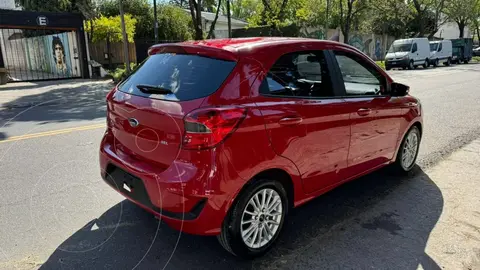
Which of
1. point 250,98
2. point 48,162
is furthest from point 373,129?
point 48,162

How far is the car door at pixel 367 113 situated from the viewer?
3.80m

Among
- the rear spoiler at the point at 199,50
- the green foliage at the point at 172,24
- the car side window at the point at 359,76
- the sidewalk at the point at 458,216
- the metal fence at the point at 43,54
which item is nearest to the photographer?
the rear spoiler at the point at 199,50

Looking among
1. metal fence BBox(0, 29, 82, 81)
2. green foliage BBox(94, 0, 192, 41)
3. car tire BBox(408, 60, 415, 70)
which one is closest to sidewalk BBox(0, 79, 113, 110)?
metal fence BBox(0, 29, 82, 81)

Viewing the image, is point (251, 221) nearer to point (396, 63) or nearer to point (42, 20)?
point (42, 20)

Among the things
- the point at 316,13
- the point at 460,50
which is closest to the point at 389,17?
the point at 460,50

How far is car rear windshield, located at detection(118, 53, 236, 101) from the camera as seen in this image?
283 cm

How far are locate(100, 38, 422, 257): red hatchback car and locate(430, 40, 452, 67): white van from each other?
32.4m

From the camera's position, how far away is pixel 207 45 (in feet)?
10.3

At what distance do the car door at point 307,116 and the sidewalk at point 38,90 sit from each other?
10.3 metres

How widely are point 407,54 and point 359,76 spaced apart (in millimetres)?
26940

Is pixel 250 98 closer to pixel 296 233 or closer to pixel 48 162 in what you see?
pixel 296 233

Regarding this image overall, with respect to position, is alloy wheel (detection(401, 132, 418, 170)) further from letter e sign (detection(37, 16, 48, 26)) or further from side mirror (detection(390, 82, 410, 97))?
letter e sign (detection(37, 16, 48, 26))

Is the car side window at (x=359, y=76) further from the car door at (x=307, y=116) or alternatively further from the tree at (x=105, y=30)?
the tree at (x=105, y=30)

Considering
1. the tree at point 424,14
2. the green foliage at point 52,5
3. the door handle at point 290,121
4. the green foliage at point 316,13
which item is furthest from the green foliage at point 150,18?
the door handle at point 290,121
